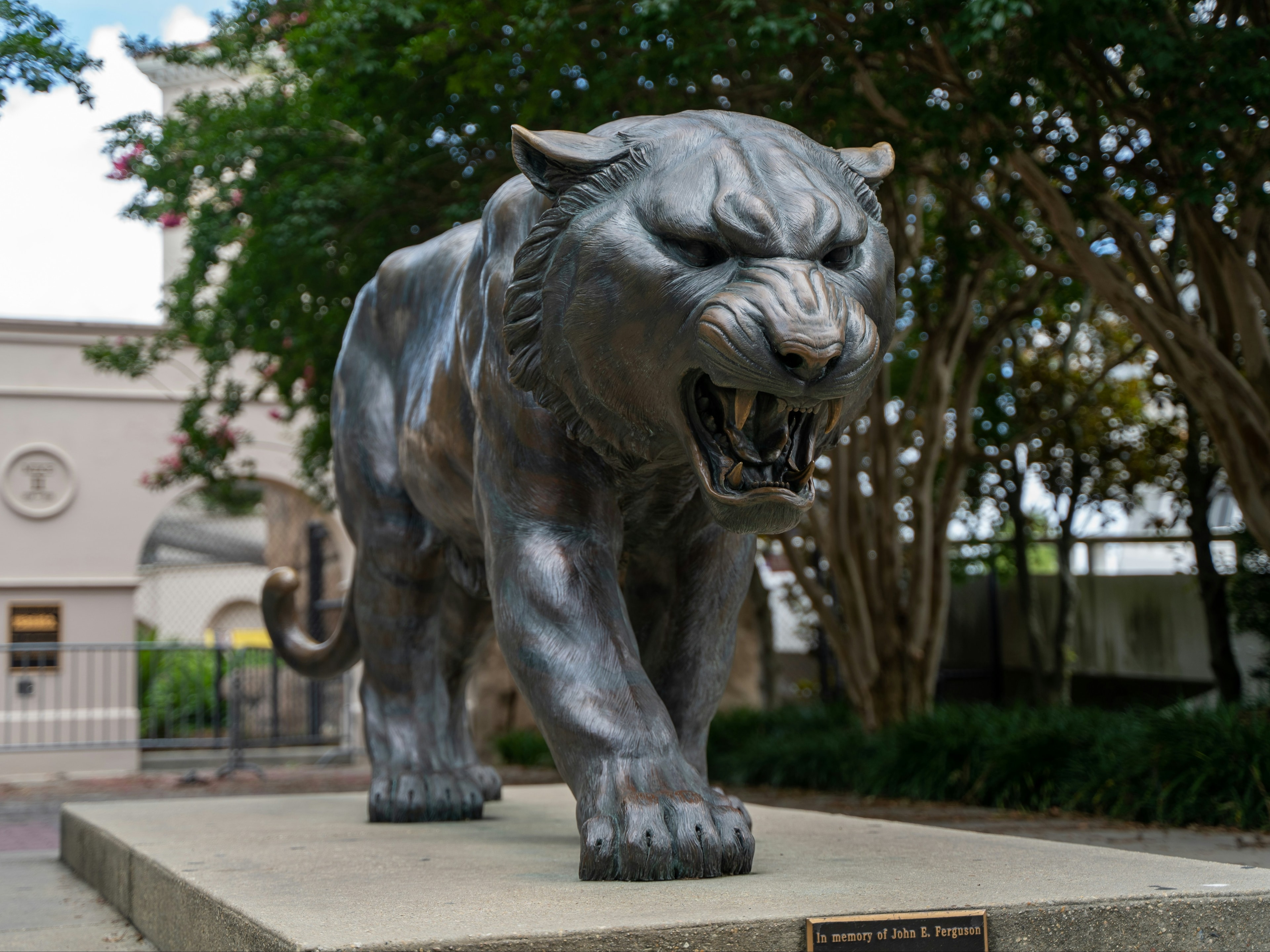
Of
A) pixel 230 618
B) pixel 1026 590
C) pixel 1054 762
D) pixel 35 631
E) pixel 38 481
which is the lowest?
pixel 1054 762

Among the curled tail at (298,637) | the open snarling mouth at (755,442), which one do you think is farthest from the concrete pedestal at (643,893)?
the curled tail at (298,637)

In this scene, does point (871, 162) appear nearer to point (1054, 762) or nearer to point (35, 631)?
point (1054, 762)

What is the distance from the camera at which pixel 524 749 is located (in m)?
12.7

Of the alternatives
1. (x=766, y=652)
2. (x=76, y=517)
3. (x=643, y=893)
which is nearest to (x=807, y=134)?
(x=643, y=893)

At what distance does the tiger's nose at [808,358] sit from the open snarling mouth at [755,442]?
0.30 feet

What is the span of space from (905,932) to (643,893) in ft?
1.44

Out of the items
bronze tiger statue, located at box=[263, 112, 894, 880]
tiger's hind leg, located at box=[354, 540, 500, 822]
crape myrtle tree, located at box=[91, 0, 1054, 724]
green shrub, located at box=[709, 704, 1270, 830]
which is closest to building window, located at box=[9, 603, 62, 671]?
crape myrtle tree, located at box=[91, 0, 1054, 724]

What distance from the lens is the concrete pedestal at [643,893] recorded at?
1.98 metres

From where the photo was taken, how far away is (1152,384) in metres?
11.2

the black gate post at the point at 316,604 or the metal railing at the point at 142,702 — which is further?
the black gate post at the point at 316,604

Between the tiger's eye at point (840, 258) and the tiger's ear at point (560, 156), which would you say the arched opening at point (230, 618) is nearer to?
the tiger's ear at point (560, 156)

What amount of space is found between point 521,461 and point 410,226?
6.51 meters

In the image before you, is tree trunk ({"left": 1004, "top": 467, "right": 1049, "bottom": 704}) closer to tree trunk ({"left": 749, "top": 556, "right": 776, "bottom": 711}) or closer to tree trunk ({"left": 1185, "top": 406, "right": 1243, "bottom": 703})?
tree trunk ({"left": 1185, "top": 406, "right": 1243, "bottom": 703})

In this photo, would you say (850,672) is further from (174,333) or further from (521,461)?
(521,461)
